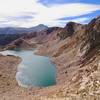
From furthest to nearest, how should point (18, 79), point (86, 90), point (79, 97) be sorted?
1. point (18, 79)
2. point (86, 90)
3. point (79, 97)

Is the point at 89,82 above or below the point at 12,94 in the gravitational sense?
above

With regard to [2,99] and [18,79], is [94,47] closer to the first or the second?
[18,79]

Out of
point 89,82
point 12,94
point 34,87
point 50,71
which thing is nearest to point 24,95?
point 12,94

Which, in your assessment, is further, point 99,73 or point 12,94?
point 12,94

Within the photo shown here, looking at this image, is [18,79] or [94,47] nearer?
[18,79]

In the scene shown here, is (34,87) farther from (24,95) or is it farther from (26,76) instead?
(26,76)

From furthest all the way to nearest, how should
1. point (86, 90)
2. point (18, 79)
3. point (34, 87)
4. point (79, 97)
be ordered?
1. point (18, 79)
2. point (34, 87)
3. point (86, 90)
4. point (79, 97)

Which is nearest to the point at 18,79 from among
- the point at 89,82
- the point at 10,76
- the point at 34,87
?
the point at 10,76

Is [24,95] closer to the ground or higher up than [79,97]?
closer to the ground

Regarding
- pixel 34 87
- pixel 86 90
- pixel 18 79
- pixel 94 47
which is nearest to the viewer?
pixel 86 90
